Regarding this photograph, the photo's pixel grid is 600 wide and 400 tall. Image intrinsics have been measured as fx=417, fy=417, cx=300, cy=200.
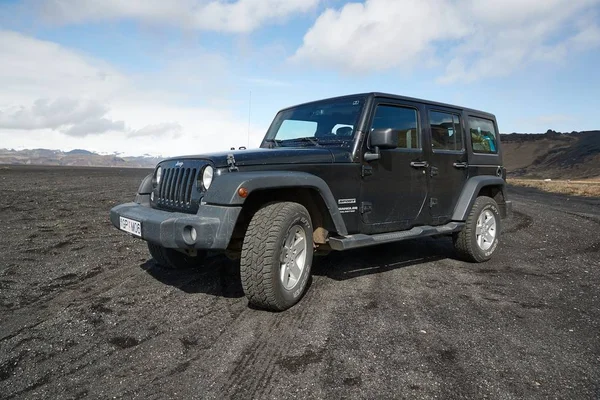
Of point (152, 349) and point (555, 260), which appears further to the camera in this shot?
point (555, 260)

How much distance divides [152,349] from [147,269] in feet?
6.95

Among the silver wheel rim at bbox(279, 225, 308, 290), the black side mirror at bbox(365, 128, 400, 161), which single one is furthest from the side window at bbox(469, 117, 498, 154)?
the silver wheel rim at bbox(279, 225, 308, 290)

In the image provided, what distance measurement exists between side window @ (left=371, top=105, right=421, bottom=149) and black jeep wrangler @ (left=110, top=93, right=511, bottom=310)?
1 cm

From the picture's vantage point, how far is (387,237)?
426 centimetres

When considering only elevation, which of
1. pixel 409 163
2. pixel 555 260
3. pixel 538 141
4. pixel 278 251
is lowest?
pixel 555 260

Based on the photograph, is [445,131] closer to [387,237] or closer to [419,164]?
[419,164]

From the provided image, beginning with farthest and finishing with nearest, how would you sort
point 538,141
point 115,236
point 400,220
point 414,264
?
1. point 538,141
2. point 115,236
3. point 414,264
4. point 400,220

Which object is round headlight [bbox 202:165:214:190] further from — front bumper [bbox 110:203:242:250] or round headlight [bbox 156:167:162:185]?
round headlight [bbox 156:167:162:185]

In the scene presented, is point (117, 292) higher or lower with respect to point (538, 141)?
lower

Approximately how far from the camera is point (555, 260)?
565 centimetres

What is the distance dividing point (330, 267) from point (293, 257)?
4.96 feet

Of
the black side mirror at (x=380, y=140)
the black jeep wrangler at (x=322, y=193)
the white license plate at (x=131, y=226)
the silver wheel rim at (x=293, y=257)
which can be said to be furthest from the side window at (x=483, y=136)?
the white license plate at (x=131, y=226)

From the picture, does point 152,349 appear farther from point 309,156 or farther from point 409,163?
point 409,163

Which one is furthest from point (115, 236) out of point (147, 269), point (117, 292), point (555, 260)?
point (555, 260)
